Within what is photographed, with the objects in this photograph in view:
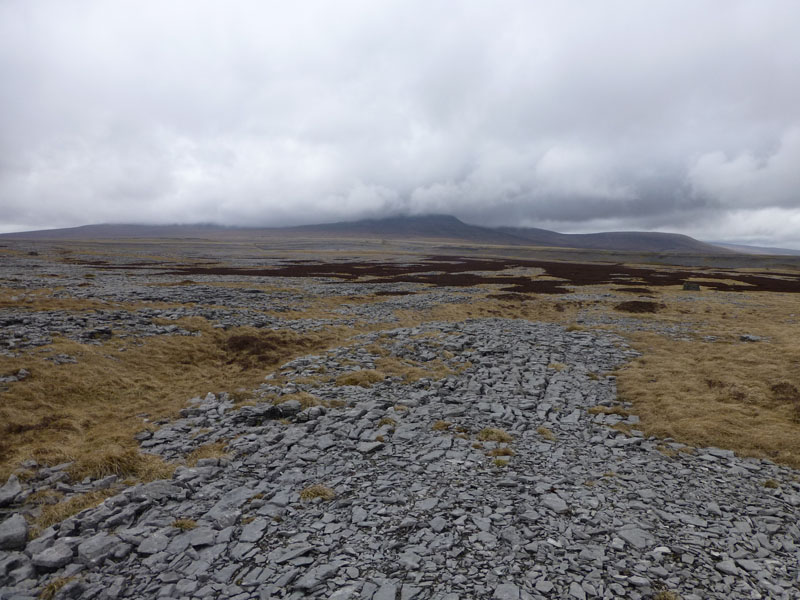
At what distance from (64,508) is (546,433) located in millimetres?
10997

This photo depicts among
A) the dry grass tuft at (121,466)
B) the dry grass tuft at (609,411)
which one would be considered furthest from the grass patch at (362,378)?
the dry grass tuft at (609,411)

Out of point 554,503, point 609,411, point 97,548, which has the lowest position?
point 609,411

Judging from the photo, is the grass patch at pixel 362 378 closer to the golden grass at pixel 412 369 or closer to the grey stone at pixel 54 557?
the golden grass at pixel 412 369

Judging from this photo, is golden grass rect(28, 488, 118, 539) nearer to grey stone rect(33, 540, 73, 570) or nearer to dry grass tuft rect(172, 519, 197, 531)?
grey stone rect(33, 540, 73, 570)

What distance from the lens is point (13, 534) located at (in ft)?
21.6

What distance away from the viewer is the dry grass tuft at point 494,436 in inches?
413

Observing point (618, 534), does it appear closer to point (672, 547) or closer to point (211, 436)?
point (672, 547)

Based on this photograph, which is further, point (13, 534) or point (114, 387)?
point (114, 387)

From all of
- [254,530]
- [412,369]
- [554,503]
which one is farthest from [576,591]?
[412,369]

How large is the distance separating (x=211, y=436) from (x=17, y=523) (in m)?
4.05

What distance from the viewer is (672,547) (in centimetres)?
648

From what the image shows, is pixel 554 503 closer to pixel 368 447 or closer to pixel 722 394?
pixel 368 447

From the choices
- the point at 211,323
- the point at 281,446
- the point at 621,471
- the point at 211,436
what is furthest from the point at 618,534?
the point at 211,323

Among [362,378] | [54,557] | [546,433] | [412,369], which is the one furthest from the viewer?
[412,369]
